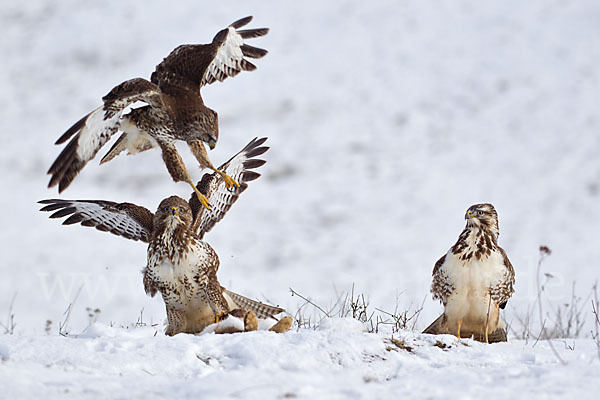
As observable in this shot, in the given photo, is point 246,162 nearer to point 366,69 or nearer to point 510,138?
point 510,138

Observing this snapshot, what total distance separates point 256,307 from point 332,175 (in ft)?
38.1

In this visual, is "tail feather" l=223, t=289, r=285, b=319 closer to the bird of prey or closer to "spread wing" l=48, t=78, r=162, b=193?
the bird of prey

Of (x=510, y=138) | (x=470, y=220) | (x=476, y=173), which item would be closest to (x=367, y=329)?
(x=470, y=220)

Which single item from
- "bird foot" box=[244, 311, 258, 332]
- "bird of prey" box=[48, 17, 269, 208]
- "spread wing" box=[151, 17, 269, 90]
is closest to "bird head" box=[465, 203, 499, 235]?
"bird foot" box=[244, 311, 258, 332]

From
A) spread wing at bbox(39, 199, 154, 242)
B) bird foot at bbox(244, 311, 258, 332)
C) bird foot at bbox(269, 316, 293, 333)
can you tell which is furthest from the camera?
spread wing at bbox(39, 199, 154, 242)

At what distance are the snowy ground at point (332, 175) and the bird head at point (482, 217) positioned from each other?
0.97 metres

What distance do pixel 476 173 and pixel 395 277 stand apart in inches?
177

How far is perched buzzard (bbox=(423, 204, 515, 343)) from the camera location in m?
5.88

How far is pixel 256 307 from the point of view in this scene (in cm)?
612

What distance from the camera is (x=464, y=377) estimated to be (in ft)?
12.2

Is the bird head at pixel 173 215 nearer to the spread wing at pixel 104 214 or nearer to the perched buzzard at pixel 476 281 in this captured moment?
the spread wing at pixel 104 214

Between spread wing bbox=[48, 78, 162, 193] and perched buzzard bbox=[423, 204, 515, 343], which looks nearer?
spread wing bbox=[48, 78, 162, 193]

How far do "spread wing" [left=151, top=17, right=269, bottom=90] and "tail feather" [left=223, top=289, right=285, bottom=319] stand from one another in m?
1.82

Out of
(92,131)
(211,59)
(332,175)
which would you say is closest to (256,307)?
(92,131)
